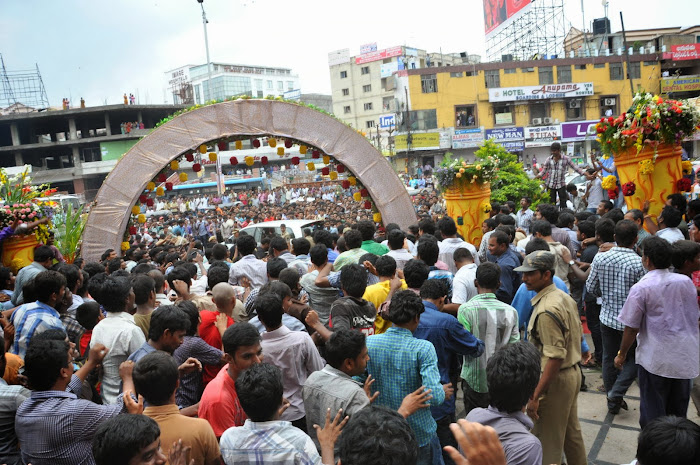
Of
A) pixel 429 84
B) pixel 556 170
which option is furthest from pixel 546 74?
pixel 556 170

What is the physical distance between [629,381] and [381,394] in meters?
2.77

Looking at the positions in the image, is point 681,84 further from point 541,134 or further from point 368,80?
point 368,80

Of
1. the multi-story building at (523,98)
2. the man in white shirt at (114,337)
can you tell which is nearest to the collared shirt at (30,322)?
the man in white shirt at (114,337)

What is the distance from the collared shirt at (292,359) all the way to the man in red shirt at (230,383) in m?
0.38

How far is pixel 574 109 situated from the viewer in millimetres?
41031

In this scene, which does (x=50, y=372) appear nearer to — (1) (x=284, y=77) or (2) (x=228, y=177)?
(2) (x=228, y=177)

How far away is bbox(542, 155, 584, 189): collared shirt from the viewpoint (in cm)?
1077

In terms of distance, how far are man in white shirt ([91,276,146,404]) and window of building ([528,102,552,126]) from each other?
4063cm

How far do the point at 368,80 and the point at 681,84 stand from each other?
1092 inches

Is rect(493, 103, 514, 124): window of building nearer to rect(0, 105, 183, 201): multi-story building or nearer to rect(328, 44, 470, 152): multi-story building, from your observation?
rect(328, 44, 470, 152): multi-story building

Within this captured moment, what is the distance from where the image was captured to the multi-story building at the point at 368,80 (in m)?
52.7

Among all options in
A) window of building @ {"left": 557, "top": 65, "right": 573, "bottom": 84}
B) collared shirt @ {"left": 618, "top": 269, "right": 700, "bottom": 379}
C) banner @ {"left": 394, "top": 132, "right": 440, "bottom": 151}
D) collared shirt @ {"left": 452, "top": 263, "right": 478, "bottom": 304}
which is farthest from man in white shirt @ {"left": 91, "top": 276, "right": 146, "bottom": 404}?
window of building @ {"left": 557, "top": 65, "right": 573, "bottom": 84}

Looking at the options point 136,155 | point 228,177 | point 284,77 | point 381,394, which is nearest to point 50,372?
point 381,394

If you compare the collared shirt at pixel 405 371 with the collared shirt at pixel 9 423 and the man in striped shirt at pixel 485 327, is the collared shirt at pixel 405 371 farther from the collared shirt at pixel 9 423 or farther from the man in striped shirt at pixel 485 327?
the collared shirt at pixel 9 423
